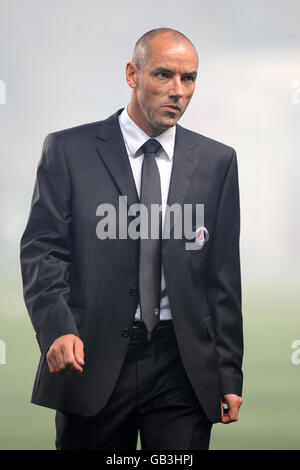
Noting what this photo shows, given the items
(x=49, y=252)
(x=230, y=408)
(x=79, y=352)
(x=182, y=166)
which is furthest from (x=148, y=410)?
(x=182, y=166)

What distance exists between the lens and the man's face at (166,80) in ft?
9.80

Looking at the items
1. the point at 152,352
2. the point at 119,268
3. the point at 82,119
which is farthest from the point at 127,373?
the point at 82,119

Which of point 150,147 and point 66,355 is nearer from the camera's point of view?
point 66,355

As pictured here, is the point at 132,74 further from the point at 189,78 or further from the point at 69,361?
the point at 69,361

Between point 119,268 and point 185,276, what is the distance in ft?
0.65

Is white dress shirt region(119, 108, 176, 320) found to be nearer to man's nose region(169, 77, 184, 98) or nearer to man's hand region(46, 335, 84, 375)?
man's nose region(169, 77, 184, 98)

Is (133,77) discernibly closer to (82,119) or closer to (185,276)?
(185,276)

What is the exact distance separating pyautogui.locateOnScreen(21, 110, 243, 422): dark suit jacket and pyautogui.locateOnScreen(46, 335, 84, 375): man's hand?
4 centimetres

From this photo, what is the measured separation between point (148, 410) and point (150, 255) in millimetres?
450

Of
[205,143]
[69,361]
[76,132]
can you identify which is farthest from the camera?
[205,143]

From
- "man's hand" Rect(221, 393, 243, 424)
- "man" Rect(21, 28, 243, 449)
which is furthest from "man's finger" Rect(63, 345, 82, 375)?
"man's hand" Rect(221, 393, 243, 424)

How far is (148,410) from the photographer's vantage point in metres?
2.96

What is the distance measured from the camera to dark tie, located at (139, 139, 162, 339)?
2.92m

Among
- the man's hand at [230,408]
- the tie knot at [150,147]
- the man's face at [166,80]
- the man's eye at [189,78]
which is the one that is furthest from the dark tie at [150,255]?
the man's hand at [230,408]
